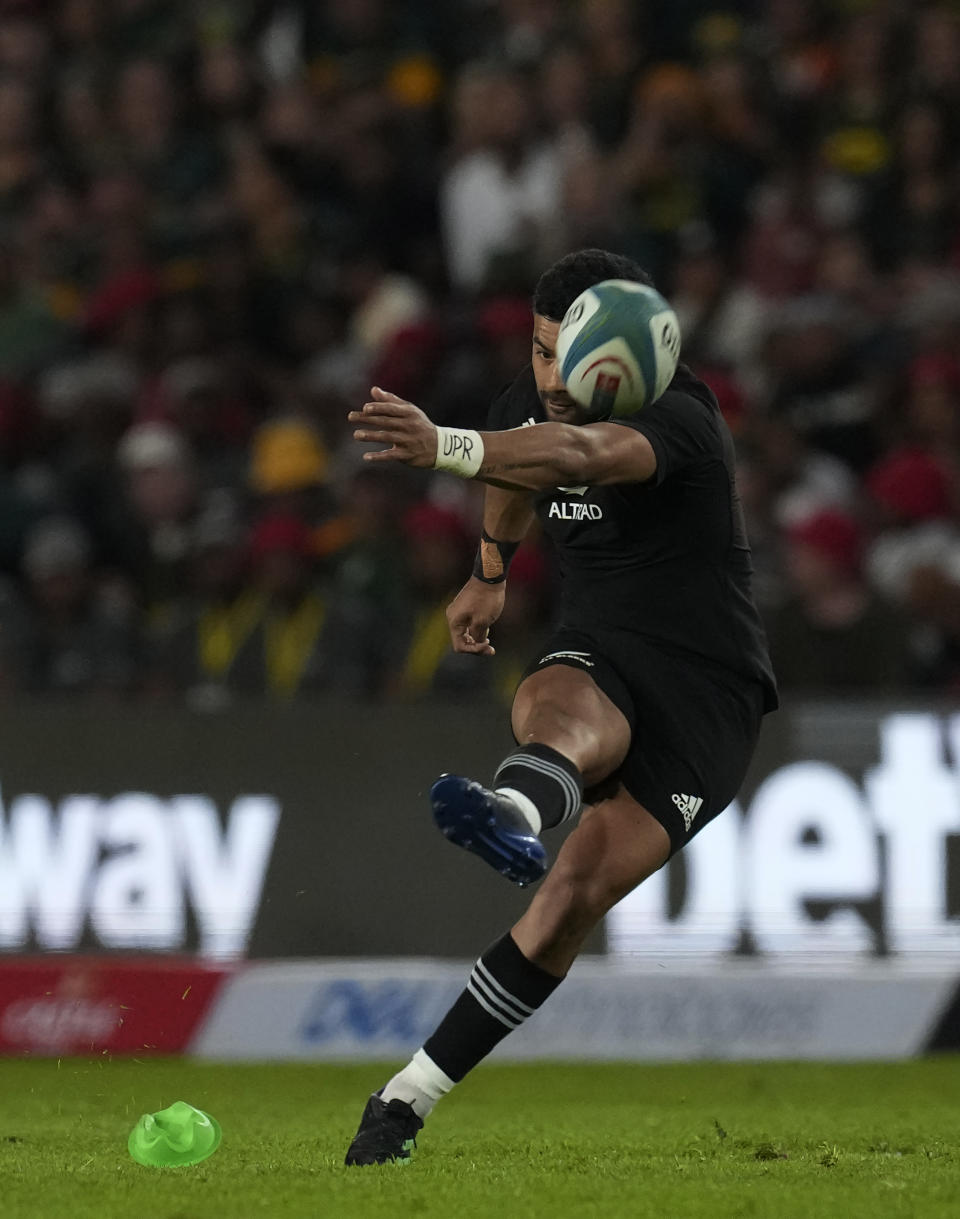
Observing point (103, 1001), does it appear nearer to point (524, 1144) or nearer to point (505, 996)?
point (524, 1144)

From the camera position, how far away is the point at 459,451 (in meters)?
4.97

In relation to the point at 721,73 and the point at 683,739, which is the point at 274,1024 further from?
the point at 721,73

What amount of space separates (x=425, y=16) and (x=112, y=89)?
6.96ft

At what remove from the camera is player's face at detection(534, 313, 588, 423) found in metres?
5.65

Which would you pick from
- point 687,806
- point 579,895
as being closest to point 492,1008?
point 579,895

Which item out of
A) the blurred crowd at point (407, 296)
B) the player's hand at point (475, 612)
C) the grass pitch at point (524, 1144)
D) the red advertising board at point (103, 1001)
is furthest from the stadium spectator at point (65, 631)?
the player's hand at point (475, 612)

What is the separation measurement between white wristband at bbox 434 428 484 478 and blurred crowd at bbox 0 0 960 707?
478 centimetres

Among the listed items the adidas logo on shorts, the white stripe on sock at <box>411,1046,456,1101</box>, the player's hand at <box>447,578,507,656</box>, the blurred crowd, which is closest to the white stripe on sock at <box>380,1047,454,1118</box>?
the white stripe on sock at <box>411,1046,456,1101</box>

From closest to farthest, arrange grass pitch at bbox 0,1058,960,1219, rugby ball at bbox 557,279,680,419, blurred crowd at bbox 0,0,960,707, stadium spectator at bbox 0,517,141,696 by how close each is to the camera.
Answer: grass pitch at bbox 0,1058,960,1219
rugby ball at bbox 557,279,680,419
blurred crowd at bbox 0,0,960,707
stadium spectator at bbox 0,517,141,696

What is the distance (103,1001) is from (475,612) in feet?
13.3

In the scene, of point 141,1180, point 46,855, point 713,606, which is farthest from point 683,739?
point 46,855

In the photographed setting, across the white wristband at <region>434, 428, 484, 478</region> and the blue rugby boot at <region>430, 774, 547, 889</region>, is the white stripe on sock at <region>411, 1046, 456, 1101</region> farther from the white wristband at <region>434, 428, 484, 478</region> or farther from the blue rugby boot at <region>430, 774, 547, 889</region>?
the white wristband at <region>434, 428, 484, 478</region>

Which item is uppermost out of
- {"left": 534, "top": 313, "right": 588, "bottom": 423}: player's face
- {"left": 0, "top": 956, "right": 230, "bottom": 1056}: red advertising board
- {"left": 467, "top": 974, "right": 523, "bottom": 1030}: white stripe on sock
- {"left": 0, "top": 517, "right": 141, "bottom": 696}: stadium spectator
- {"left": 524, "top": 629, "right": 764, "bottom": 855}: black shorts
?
{"left": 534, "top": 313, "right": 588, "bottom": 423}: player's face

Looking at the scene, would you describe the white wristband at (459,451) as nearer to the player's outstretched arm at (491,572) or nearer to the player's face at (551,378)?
the player's face at (551,378)
